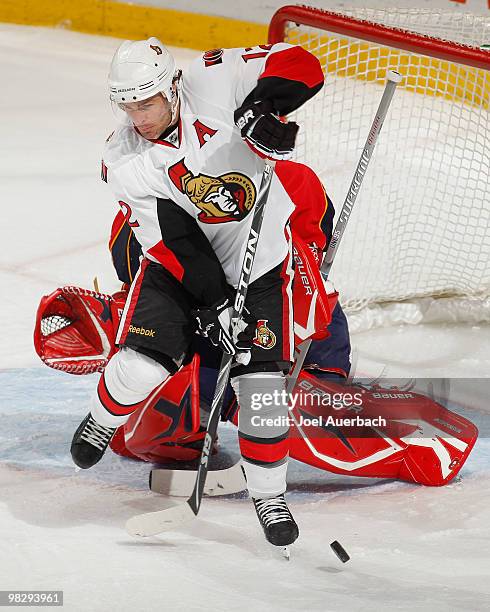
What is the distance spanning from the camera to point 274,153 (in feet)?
6.12

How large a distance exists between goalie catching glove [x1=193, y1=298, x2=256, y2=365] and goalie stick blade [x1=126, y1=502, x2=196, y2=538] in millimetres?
306

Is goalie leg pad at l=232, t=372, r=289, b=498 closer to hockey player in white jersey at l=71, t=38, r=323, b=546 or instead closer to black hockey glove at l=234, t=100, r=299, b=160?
hockey player in white jersey at l=71, t=38, r=323, b=546

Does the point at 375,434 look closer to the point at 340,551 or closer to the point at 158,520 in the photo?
the point at 340,551

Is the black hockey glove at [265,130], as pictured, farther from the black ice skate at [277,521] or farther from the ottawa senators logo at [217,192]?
the black ice skate at [277,521]

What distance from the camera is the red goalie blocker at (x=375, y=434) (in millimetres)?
2207

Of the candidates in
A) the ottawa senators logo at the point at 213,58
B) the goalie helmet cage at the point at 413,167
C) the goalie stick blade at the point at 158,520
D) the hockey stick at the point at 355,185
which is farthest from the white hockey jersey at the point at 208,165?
the goalie helmet cage at the point at 413,167

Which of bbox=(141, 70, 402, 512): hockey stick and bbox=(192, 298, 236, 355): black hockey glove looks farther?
bbox=(141, 70, 402, 512): hockey stick

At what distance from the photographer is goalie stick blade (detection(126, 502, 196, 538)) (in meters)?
1.94

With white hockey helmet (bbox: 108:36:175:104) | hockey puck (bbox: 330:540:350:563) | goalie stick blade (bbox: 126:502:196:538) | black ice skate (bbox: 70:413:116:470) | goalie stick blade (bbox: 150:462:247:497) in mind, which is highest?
white hockey helmet (bbox: 108:36:175:104)

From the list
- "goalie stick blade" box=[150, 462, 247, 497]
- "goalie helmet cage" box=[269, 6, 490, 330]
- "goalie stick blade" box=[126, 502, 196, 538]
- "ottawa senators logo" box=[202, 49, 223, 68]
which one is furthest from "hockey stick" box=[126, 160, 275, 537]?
"goalie helmet cage" box=[269, 6, 490, 330]

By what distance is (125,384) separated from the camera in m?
1.99

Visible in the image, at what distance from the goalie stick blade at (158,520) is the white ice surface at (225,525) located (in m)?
0.02

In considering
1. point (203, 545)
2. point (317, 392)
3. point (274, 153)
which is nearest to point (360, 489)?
point (317, 392)

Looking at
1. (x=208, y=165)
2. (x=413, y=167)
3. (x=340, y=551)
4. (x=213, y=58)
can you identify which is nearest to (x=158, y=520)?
(x=340, y=551)
